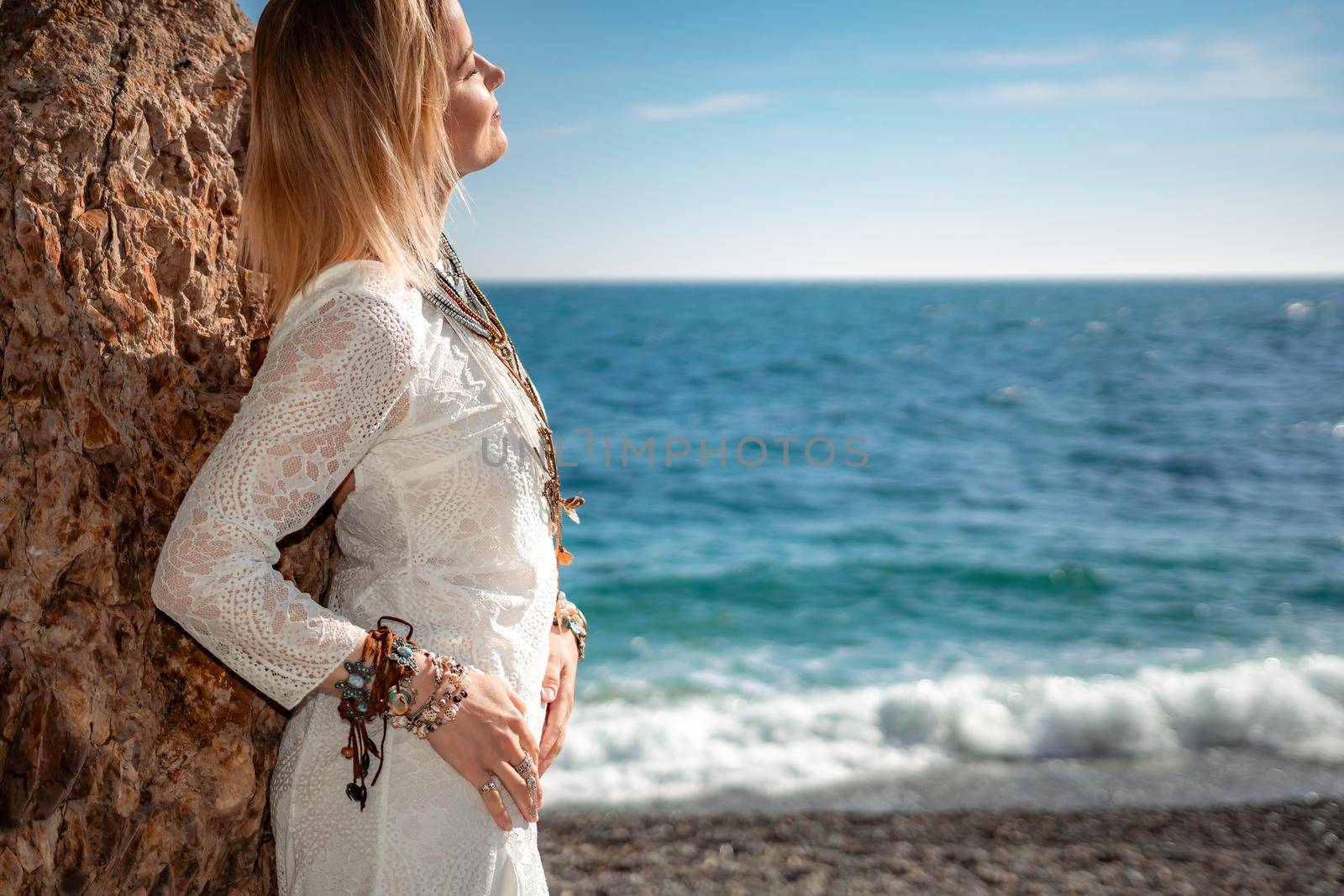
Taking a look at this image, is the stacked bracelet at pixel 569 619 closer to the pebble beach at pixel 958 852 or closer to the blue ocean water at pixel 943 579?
the pebble beach at pixel 958 852

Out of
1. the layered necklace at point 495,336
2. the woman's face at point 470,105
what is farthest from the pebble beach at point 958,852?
the woman's face at point 470,105

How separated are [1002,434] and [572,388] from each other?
1127 centimetres

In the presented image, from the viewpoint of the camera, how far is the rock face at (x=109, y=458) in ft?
4.56

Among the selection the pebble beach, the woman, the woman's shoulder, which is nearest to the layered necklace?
the woman

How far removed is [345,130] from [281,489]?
0.53 metres

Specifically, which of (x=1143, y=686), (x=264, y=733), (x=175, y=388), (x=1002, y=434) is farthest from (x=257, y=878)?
(x=1002, y=434)

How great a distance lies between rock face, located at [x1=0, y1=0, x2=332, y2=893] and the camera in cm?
139

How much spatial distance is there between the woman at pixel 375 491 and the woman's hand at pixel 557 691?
0.15 m

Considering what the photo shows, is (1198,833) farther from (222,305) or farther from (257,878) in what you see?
(222,305)

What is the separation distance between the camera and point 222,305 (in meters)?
1.73

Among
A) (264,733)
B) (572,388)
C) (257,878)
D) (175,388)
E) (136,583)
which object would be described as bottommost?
(572,388)

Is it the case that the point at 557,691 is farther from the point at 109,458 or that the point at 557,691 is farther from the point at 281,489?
the point at 109,458

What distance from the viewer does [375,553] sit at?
4.84 ft

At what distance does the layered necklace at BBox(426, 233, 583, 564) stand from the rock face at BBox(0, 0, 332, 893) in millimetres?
410
